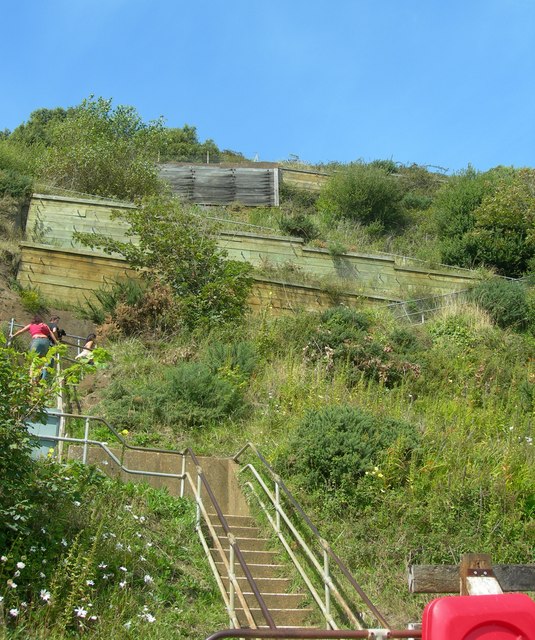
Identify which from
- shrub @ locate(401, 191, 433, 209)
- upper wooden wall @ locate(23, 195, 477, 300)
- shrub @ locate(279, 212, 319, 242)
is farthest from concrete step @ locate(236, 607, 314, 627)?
shrub @ locate(401, 191, 433, 209)

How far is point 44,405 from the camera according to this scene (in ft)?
29.1

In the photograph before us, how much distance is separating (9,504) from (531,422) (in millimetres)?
9408

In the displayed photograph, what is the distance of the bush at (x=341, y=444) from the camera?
11820 mm

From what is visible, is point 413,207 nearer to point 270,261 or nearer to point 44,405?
point 270,261

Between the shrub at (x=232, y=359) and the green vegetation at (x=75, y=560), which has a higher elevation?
the shrub at (x=232, y=359)

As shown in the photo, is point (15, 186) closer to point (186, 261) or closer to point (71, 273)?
point (71, 273)

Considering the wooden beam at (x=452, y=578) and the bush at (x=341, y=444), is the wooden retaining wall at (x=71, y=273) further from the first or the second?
the wooden beam at (x=452, y=578)

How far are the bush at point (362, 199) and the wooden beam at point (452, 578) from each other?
86.0 feet

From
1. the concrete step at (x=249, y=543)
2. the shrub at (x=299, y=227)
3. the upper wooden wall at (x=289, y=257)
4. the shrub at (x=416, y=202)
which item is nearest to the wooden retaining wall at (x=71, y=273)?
the upper wooden wall at (x=289, y=257)

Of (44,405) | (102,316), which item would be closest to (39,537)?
(44,405)

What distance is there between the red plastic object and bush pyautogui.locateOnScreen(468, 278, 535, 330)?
17348 millimetres

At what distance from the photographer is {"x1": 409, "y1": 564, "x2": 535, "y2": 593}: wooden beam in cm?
500

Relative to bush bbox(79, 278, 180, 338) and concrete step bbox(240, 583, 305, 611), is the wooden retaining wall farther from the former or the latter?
concrete step bbox(240, 583, 305, 611)

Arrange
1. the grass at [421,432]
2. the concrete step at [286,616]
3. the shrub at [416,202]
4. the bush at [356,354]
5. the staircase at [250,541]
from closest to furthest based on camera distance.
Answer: the staircase at [250,541], the concrete step at [286,616], the grass at [421,432], the bush at [356,354], the shrub at [416,202]
